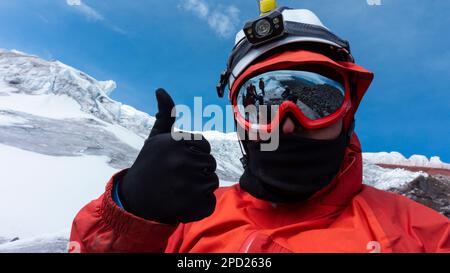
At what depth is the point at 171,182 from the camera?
1119 mm

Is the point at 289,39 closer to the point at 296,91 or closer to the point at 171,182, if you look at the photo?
the point at 296,91

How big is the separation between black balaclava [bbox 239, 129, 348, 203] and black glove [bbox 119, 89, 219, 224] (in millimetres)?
335

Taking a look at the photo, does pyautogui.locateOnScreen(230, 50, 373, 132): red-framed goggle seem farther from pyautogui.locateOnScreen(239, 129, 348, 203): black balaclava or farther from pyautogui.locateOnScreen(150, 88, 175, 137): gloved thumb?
pyautogui.locateOnScreen(150, 88, 175, 137): gloved thumb

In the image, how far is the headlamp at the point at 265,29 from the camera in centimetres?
155

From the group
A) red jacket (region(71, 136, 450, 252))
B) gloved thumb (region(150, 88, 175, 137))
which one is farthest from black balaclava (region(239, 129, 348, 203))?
gloved thumb (region(150, 88, 175, 137))

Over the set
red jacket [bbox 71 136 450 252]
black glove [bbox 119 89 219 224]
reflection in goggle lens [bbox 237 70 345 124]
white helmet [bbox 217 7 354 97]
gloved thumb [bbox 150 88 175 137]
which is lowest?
red jacket [bbox 71 136 450 252]

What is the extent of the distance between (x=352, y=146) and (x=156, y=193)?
0.98 meters

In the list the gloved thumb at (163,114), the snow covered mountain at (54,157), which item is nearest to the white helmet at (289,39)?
the gloved thumb at (163,114)

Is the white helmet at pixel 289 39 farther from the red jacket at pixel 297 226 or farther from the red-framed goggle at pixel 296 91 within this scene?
the red jacket at pixel 297 226

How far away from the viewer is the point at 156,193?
1.12m

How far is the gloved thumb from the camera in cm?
121
